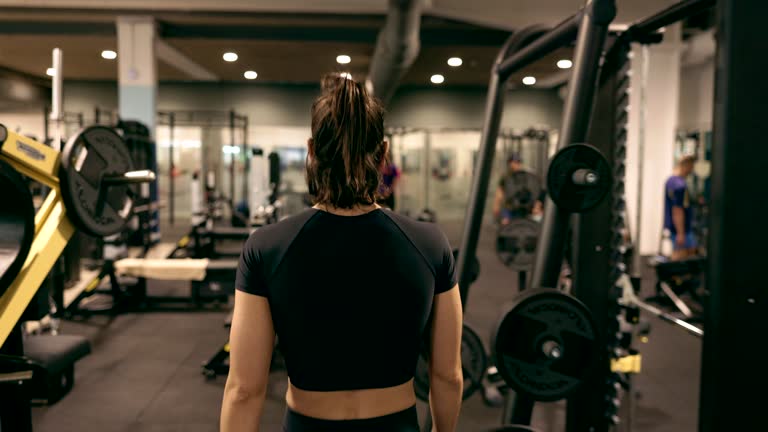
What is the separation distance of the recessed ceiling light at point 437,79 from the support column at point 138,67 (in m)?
4.59

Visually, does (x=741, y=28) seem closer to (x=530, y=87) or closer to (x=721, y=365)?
(x=721, y=365)

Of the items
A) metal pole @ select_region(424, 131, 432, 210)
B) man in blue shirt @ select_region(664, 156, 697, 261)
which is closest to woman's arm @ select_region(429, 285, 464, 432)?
man in blue shirt @ select_region(664, 156, 697, 261)

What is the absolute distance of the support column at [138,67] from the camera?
6.61m

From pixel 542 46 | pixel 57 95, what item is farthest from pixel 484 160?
pixel 57 95

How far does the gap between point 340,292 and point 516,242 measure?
3.00 m

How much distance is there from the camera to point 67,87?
33.7 ft

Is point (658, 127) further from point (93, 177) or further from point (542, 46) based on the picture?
point (93, 177)

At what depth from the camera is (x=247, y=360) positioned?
925 mm

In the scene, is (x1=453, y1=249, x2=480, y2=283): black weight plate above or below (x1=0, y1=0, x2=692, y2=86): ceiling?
below

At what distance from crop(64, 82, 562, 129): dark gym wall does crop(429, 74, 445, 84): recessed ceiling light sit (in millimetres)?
419

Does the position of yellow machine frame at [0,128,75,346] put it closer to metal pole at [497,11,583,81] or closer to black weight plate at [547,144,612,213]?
black weight plate at [547,144,612,213]

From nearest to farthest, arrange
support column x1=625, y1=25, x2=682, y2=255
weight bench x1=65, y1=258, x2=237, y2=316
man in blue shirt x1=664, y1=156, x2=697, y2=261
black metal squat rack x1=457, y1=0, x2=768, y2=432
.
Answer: black metal squat rack x1=457, y1=0, x2=768, y2=432 < weight bench x1=65, y1=258, x2=237, y2=316 < man in blue shirt x1=664, y1=156, x2=697, y2=261 < support column x1=625, y1=25, x2=682, y2=255

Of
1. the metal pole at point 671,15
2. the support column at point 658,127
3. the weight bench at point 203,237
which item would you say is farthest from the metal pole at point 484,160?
the support column at point 658,127

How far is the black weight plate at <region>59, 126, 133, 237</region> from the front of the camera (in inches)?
76.1
